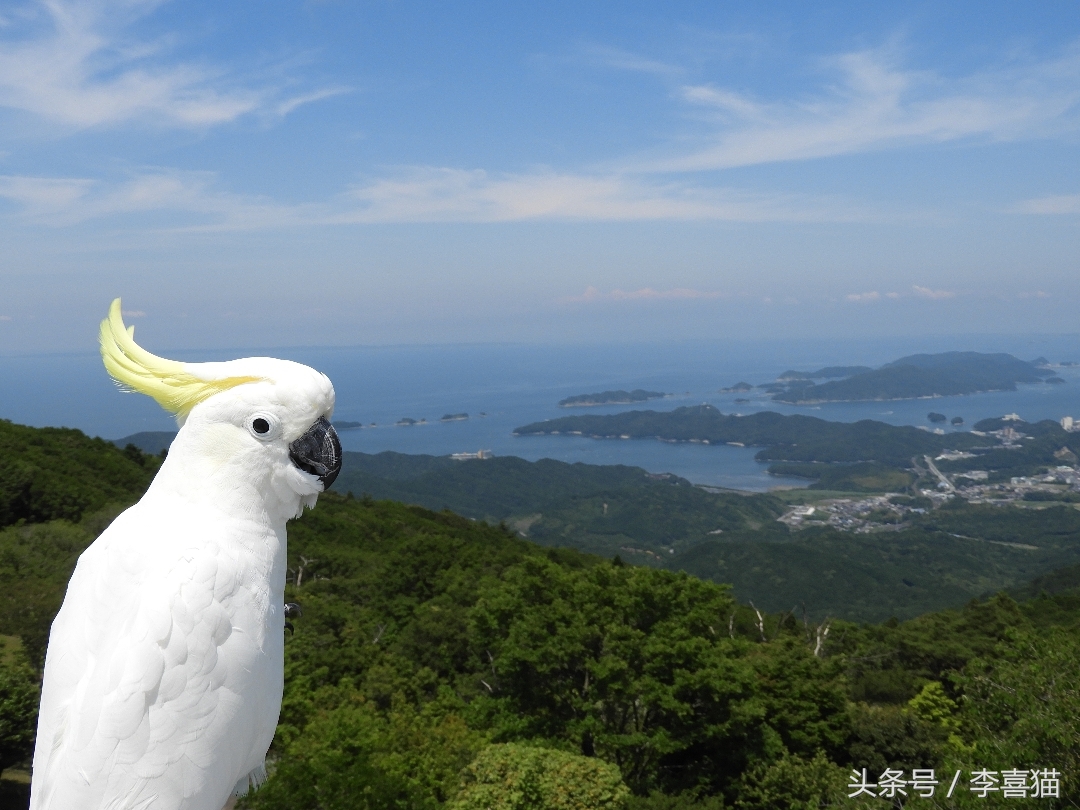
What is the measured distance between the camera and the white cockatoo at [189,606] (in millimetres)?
2338

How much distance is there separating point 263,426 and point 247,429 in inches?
2.1

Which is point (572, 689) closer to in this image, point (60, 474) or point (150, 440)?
point (60, 474)

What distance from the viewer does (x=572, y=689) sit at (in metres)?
12.8

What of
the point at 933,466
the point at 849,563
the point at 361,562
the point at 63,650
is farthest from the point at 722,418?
the point at 63,650

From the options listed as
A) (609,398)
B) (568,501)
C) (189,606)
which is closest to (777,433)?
(609,398)

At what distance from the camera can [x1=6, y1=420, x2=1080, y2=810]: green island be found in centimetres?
841

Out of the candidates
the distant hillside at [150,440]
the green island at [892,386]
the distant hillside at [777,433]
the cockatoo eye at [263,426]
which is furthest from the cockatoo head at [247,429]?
the green island at [892,386]

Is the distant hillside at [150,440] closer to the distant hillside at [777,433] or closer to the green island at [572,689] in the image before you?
the green island at [572,689]

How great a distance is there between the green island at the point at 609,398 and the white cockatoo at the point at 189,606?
17186 centimetres

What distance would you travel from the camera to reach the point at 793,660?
13805 millimetres

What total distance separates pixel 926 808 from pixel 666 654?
5689 mm

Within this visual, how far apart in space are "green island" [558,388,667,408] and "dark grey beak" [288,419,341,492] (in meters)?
172

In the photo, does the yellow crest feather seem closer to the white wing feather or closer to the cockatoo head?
the cockatoo head

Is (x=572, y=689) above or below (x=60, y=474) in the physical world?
below
